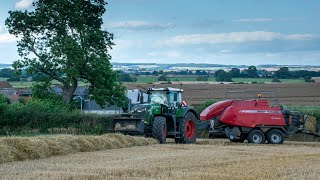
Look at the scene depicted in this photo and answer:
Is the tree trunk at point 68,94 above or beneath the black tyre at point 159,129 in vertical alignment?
above

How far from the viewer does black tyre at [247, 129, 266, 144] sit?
3145 centimetres

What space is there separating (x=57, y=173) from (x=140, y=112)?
12.9 metres

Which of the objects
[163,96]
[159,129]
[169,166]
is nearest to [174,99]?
[163,96]

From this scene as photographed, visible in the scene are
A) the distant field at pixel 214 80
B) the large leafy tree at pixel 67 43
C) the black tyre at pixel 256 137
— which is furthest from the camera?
the distant field at pixel 214 80

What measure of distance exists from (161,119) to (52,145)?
7543 mm

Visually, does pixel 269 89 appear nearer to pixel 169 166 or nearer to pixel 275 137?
pixel 275 137

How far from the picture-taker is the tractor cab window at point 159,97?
2862 centimetres

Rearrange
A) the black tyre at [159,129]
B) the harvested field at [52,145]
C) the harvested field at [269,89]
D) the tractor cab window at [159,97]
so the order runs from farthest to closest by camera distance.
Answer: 1. the harvested field at [269,89]
2. the tractor cab window at [159,97]
3. the black tyre at [159,129]
4. the harvested field at [52,145]

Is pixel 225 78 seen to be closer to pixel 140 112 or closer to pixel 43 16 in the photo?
pixel 43 16

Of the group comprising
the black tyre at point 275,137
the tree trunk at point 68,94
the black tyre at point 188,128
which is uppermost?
the tree trunk at point 68,94

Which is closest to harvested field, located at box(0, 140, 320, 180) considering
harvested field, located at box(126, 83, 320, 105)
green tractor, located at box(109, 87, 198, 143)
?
green tractor, located at box(109, 87, 198, 143)

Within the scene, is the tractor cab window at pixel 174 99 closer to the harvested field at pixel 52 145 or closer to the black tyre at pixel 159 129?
→ the black tyre at pixel 159 129

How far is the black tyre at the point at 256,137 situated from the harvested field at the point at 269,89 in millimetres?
25042

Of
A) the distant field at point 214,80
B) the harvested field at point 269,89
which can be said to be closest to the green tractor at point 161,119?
the harvested field at point 269,89
